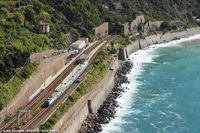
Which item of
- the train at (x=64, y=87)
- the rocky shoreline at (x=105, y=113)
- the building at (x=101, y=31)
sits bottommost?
the rocky shoreline at (x=105, y=113)

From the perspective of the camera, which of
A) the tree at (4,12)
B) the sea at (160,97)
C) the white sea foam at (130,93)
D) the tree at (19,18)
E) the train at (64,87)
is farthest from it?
the tree at (19,18)

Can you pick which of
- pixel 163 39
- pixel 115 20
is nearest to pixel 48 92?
pixel 115 20

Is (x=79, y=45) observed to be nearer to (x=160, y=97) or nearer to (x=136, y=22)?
(x=160, y=97)

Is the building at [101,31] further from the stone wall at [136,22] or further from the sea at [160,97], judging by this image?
the stone wall at [136,22]

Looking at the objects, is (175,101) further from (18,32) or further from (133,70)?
(18,32)

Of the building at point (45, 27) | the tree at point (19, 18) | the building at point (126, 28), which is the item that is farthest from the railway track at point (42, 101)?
the building at point (126, 28)

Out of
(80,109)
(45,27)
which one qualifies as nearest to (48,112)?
(80,109)

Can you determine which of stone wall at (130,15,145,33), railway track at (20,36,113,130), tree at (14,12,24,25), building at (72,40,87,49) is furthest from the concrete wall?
stone wall at (130,15,145,33)
